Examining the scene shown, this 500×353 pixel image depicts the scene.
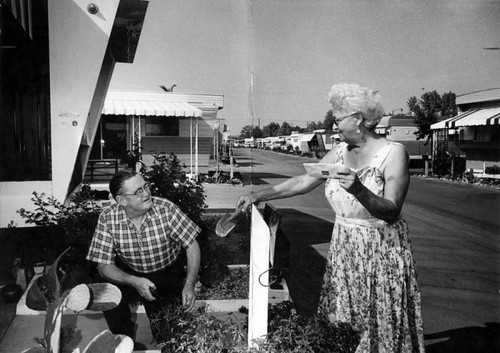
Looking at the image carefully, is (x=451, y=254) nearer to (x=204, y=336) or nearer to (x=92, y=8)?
(x=204, y=336)

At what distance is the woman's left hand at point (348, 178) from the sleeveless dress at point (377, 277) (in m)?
0.31

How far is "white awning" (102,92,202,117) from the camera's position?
2318 mm

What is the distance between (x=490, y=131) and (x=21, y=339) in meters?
3.11

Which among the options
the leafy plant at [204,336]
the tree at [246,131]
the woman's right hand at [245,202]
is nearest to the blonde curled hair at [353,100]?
the tree at [246,131]

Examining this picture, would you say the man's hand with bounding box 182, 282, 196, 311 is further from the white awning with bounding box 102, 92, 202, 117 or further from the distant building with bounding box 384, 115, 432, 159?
the distant building with bounding box 384, 115, 432, 159

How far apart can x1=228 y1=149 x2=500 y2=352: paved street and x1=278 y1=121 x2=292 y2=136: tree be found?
0.13m

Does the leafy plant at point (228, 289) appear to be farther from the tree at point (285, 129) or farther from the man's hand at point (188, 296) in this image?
the tree at point (285, 129)

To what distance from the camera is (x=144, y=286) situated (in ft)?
6.84

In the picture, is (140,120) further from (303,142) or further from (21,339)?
(21,339)

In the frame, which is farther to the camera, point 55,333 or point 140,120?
point 140,120

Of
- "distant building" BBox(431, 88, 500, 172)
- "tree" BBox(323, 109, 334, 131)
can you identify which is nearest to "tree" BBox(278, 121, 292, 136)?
"tree" BBox(323, 109, 334, 131)

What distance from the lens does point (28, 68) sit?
1.93 m

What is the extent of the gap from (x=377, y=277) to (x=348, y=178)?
58 centimetres

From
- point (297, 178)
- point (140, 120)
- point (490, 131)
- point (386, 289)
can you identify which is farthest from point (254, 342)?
point (490, 131)
